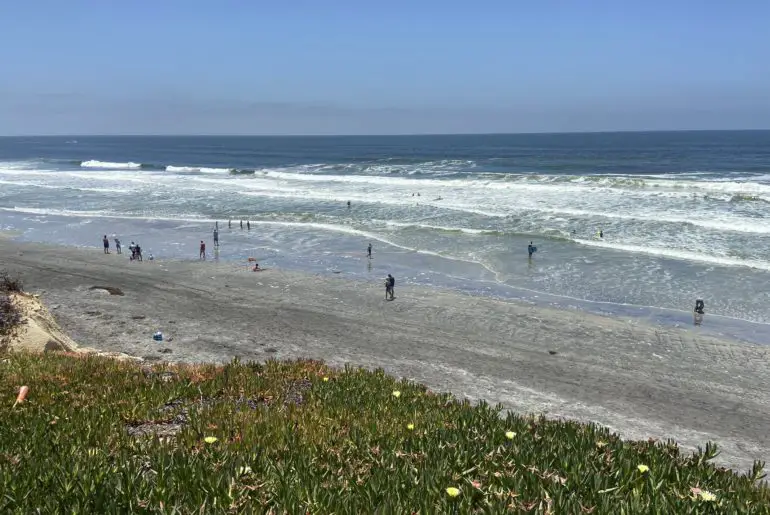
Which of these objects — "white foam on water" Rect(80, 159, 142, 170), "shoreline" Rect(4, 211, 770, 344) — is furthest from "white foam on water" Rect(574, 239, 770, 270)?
"white foam on water" Rect(80, 159, 142, 170)

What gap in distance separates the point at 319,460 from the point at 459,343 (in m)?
15.1

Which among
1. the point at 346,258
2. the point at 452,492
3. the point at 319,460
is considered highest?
the point at 452,492

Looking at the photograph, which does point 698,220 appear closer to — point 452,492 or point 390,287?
point 390,287

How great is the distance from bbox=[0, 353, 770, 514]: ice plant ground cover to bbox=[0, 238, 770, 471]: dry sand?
876 cm

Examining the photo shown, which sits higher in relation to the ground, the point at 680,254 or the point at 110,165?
the point at 110,165

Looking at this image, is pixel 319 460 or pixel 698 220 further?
pixel 698 220

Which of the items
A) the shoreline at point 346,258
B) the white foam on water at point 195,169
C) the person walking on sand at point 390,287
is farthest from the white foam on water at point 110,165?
the person walking on sand at point 390,287

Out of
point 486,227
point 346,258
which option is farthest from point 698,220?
point 346,258

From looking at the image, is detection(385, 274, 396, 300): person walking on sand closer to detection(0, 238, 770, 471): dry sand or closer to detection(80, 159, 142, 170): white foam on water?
detection(0, 238, 770, 471): dry sand

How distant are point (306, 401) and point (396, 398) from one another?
114cm

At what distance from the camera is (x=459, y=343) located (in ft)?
65.3

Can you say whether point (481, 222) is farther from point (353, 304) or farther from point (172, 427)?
point (172, 427)

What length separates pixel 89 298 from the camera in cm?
2448

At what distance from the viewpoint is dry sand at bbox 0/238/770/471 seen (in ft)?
49.6
